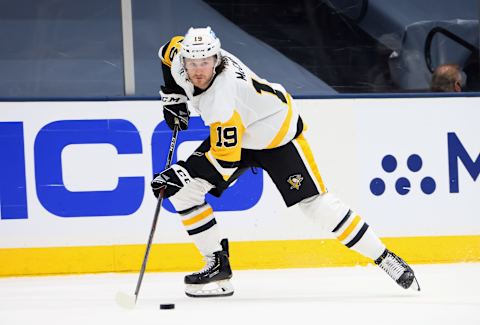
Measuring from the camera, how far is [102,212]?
5020 mm

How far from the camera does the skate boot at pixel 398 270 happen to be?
4.09 meters

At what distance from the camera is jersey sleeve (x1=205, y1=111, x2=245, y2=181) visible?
12.6ft

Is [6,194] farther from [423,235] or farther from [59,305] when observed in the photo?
[423,235]

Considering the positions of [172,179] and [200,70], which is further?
[172,179]

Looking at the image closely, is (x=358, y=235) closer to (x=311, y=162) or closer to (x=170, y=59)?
(x=311, y=162)

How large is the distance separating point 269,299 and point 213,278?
0.27 m

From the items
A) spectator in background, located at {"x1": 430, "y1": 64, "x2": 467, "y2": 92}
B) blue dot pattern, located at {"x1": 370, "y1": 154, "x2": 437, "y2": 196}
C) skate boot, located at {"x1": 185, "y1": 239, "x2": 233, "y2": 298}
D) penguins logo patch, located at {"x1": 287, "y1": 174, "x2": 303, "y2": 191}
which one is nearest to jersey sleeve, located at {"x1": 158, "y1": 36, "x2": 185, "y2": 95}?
penguins logo patch, located at {"x1": 287, "y1": 174, "x2": 303, "y2": 191}

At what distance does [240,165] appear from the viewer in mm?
4242

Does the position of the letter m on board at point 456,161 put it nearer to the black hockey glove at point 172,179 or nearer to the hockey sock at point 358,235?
the hockey sock at point 358,235

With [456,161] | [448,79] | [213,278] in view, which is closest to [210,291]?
[213,278]

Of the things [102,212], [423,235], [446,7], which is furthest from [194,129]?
[446,7]

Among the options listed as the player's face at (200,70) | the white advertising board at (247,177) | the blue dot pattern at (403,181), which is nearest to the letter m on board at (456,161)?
the white advertising board at (247,177)

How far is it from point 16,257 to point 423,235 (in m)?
2.06

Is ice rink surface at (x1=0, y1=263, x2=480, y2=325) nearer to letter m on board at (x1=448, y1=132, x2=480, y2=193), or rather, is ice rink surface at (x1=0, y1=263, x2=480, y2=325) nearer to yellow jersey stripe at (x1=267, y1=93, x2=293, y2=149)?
letter m on board at (x1=448, y1=132, x2=480, y2=193)
